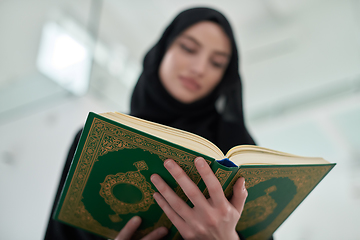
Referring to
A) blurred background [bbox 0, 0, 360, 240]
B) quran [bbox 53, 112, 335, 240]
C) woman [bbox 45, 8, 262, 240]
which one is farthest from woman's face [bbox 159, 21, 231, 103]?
blurred background [bbox 0, 0, 360, 240]

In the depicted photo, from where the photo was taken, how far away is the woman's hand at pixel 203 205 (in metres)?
0.35

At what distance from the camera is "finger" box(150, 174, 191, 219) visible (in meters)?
0.38

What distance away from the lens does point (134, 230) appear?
0.45 metres

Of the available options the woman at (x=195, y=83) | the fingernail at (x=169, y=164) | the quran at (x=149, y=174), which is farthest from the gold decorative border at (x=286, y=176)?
the woman at (x=195, y=83)

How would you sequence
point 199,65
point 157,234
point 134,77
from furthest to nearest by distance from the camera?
point 134,77 < point 199,65 < point 157,234

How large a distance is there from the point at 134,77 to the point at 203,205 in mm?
1743

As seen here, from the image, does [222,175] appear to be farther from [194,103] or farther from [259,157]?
[194,103]

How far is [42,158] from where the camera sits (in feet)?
4.25

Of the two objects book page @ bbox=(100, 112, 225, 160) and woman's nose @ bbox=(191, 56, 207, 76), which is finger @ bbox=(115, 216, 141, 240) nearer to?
book page @ bbox=(100, 112, 225, 160)

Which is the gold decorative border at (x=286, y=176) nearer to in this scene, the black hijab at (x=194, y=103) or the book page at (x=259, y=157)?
the book page at (x=259, y=157)

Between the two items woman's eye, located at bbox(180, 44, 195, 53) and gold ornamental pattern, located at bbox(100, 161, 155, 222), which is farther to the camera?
woman's eye, located at bbox(180, 44, 195, 53)

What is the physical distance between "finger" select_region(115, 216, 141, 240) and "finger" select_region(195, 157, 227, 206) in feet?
0.59

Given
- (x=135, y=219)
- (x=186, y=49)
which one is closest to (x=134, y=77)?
(x=186, y=49)

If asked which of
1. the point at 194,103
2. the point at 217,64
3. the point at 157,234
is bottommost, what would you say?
the point at 157,234
